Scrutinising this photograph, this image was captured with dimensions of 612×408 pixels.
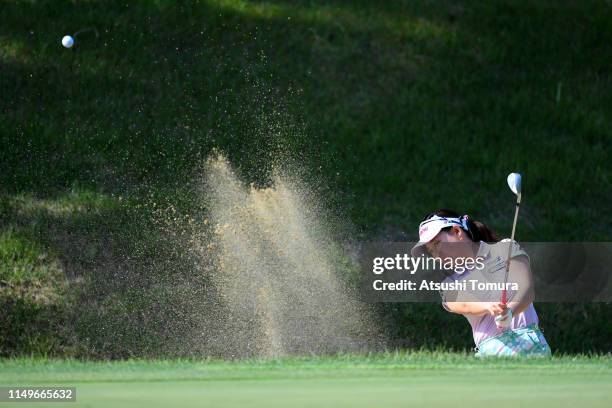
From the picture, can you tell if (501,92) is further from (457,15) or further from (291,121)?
(291,121)

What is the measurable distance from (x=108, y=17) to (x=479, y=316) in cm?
657

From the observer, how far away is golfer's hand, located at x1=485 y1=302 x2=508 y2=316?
514 cm

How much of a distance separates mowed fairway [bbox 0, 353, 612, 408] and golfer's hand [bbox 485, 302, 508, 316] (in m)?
0.35

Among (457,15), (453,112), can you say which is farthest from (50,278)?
(457,15)

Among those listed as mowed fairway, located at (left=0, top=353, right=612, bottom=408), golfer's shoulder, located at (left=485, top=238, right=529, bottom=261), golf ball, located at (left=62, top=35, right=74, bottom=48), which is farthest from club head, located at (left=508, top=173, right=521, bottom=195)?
golf ball, located at (left=62, top=35, right=74, bottom=48)

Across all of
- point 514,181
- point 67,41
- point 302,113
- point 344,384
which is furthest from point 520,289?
point 67,41

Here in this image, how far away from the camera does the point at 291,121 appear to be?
32.8 ft

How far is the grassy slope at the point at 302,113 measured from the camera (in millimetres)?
9352

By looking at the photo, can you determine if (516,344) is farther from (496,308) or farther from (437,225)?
(437,225)

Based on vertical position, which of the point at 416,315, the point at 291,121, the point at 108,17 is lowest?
the point at 416,315

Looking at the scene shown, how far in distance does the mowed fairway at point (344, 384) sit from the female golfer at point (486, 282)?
21.2 inches

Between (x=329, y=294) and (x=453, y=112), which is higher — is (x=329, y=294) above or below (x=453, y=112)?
below

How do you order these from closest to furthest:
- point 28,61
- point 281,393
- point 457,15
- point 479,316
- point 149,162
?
point 281,393 → point 479,316 → point 149,162 → point 28,61 → point 457,15
